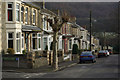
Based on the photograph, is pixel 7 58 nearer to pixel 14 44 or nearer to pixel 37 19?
pixel 14 44

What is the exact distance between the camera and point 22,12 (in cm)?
3108

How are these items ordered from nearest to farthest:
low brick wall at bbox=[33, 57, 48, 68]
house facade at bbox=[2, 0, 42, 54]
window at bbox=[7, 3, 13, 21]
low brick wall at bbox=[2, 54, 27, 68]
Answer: low brick wall at bbox=[2, 54, 27, 68]
low brick wall at bbox=[33, 57, 48, 68]
house facade at bbox=[2, 0, 42, 54]
window at bbox=[7, 3, 13, 21]

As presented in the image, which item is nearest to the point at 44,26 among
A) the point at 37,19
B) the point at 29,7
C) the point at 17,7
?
the point at 37,19

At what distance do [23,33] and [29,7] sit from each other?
13.4ft

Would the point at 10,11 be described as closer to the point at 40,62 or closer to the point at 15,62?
the point at 40,62

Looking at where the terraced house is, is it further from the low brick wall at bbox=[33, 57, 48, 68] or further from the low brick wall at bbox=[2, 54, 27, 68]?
the low brick wall at bbox=[2, 54, 27, 68]

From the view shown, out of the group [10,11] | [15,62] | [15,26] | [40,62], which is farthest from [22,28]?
[15,62]

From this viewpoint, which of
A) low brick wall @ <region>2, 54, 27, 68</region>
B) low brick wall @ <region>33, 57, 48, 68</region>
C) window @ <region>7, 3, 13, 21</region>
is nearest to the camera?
low brick wall @ <region>2, 54, 27, 68</region>

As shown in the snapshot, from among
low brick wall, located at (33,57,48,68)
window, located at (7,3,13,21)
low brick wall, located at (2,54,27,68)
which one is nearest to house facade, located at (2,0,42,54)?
window, located at (7,3,13,21)

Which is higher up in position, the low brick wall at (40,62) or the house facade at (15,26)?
the house facade at (15,26)

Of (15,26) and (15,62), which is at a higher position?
(15,26)

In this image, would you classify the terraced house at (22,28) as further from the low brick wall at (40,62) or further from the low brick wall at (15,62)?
the low brick wall at (15,62)

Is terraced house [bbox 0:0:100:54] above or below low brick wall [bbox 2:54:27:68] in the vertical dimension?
above

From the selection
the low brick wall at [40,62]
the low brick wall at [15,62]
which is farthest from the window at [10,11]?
the low brick wall at [15,62]
